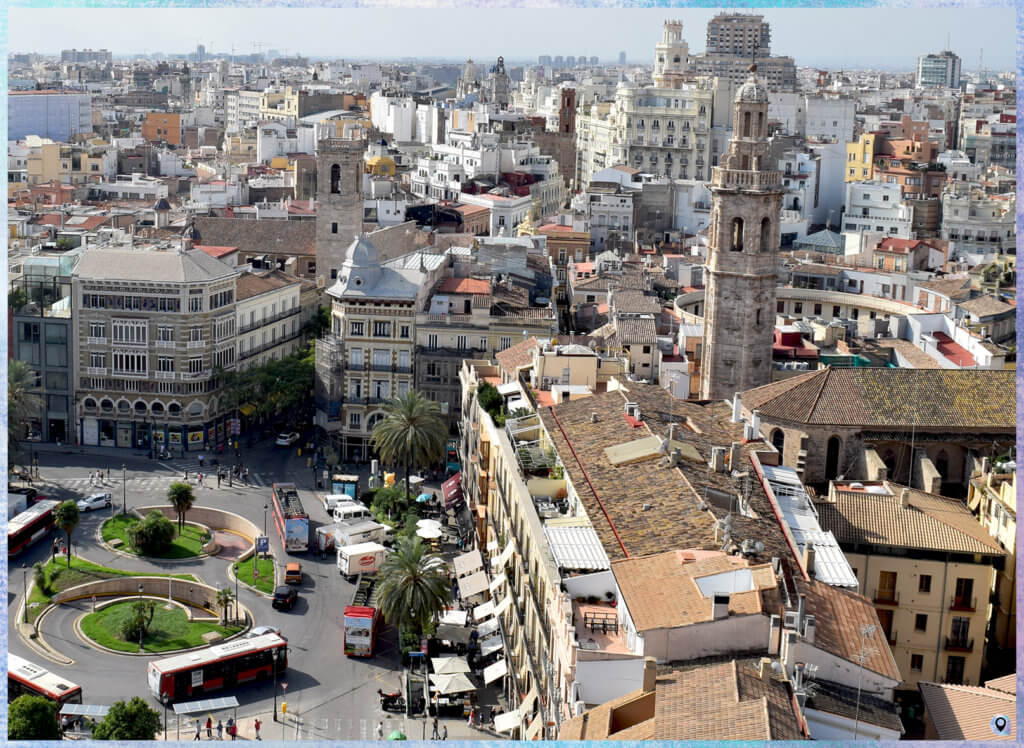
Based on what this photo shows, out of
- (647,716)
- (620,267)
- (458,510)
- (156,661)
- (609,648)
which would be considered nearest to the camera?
(647,716)

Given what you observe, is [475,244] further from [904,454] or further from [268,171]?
[268,171]

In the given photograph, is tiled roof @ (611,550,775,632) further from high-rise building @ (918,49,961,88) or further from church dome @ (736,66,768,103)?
high-rise building @ (918,49,961,88)

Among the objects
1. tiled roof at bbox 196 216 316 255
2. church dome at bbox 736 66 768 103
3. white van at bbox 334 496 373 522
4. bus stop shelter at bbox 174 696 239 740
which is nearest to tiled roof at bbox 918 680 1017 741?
bus stop shelter at bbox 174 696 239 740

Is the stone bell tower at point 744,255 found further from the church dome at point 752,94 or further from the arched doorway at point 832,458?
the arched doorway at point 832,458

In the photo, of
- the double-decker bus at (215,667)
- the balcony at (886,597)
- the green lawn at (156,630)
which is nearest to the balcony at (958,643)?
the balcony at (886,597)

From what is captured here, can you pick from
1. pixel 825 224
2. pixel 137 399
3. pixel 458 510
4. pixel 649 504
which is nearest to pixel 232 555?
pixel 458 510

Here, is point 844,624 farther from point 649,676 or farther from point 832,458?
point 832,458
